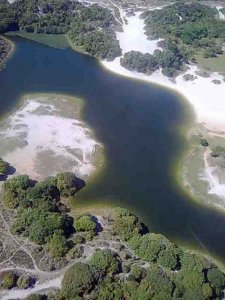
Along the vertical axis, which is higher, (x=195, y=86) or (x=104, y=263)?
(x=195, y=86)

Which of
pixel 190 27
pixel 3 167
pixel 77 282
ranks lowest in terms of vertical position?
pixel 77 282

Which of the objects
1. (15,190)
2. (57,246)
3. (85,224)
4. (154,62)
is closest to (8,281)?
(57,246)

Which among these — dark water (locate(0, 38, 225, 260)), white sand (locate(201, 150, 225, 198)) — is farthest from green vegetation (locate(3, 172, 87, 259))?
white sand (locate(201, 150, 225, 198))

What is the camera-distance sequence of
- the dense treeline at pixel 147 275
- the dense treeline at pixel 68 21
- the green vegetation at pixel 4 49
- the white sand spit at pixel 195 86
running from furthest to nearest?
the dense treeline at pixel 68 21 → the green vegetation at pixel 4 49 → the white sand spit at pixel 195 86 → the dense treeline at pixel 147 275

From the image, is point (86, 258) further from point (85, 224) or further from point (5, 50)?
point (5, 50)

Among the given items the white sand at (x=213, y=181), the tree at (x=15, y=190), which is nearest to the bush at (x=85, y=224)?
the tree at (x=15, y=190)

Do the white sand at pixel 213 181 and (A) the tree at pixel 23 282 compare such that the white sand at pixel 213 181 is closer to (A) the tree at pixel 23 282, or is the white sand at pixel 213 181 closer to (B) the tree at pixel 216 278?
(B) the tree at pixel 216 278

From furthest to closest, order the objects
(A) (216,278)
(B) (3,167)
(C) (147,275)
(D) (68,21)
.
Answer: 1. (D) (68,21)
2. (B) (3,167)
3. (A) (216,278)
4. (C) (147,275)

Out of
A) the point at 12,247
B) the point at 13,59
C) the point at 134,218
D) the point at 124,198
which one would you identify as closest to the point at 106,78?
the point at 13,59
